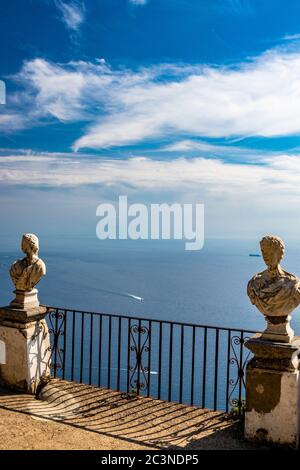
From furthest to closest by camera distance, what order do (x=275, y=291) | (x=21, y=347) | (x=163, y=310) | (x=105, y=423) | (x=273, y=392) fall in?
(x=163, y=310) < (x=21, y=347) < (x=105, y=423) < (x=273, y=392) < (x=275, y=291)

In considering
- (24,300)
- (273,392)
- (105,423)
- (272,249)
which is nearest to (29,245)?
(24,300)

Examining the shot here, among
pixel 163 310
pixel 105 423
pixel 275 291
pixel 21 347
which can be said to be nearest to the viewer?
pixel 275 291

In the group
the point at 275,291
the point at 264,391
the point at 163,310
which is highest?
the point at 275,291

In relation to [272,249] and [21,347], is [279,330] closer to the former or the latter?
[272,249]

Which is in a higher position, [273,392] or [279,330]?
[279,330]

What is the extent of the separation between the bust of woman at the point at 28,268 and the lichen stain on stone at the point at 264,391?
10.7ft

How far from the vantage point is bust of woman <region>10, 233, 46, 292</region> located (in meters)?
6.23

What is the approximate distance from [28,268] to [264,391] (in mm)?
3572

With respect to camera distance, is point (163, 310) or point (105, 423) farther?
point (163, 310)

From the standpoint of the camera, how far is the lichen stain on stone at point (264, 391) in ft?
15.3

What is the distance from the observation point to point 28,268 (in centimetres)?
623

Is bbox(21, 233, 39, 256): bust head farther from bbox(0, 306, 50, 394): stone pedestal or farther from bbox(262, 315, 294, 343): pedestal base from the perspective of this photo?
bbox(262, 315, 294, 343): pedestal base

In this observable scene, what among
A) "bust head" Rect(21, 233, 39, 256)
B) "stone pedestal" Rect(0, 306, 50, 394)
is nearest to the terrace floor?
"stone pedestal" Rect(0, 306, 50, 394)

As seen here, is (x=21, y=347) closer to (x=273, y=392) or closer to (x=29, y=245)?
(x=29, y=245)
